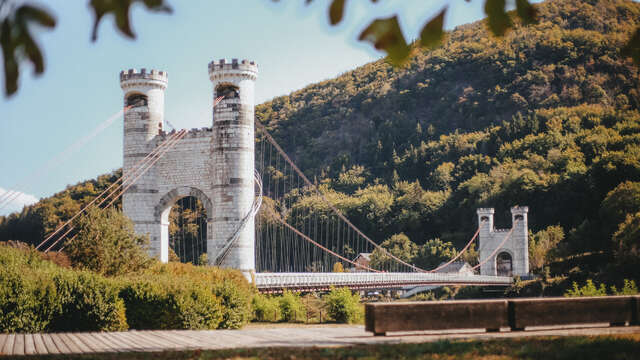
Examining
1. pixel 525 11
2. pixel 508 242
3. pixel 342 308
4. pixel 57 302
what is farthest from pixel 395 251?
pixel 525 11

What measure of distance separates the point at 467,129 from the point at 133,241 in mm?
76743

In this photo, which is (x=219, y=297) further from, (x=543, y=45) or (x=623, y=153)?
(x=543, y=45)

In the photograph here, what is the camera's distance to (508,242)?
5834 cm

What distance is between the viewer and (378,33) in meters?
2.57

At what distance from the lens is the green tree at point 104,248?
1703cm

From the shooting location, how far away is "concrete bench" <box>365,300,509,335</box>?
10.4 metres

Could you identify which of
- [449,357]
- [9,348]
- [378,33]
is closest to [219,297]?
[9,348]

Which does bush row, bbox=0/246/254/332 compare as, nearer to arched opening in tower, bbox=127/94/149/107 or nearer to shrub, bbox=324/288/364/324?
shrub, bbox=324/288/364/324

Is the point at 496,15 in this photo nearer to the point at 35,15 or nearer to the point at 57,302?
the point at 35,15

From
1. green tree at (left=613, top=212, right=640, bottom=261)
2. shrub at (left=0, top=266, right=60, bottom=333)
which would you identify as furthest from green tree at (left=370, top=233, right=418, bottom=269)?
shrub at (left=0, top=266, right=60, bottom=333)

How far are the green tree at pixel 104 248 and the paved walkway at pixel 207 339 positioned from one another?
5754mm

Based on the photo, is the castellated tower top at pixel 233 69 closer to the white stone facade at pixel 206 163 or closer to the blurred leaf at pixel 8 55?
the white stone facade at pixel 206 163

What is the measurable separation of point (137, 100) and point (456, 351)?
22477 millimetres

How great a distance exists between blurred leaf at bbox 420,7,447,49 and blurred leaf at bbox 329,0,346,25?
0.32m
